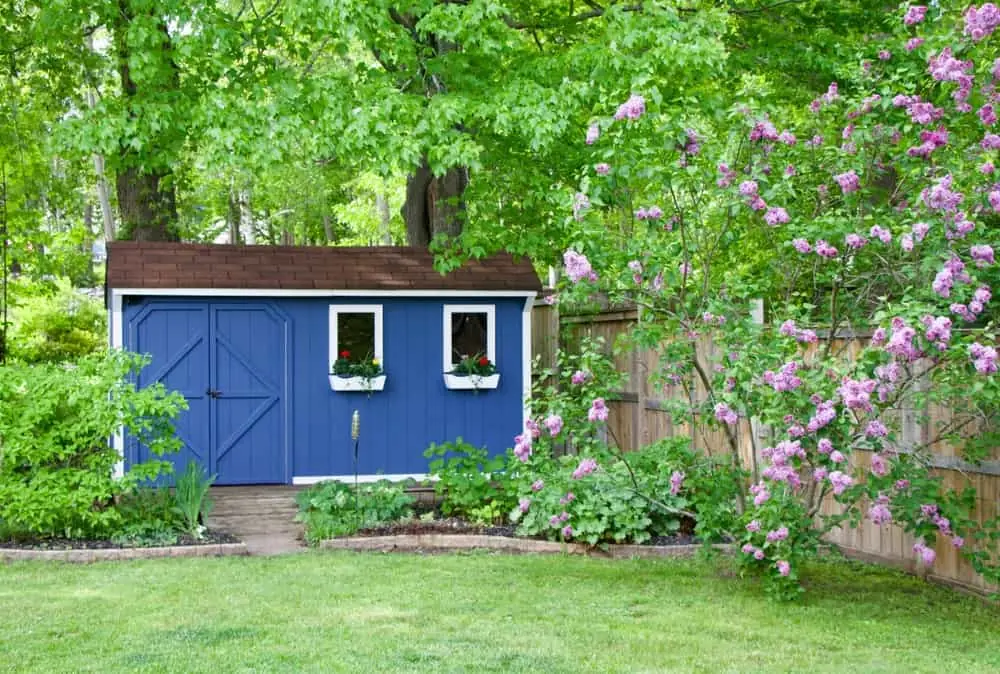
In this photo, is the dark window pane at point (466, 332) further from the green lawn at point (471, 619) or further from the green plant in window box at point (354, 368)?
the green lawn at point (471, 619)

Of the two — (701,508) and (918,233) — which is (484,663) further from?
(918,233)

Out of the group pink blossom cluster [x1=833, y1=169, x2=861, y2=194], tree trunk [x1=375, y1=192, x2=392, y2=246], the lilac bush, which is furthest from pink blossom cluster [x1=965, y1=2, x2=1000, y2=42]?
tree trunk [x1=375, y1=192, x2=392, y2=246]

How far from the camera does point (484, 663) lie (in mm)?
5398

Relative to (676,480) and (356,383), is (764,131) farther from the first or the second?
(356,383)

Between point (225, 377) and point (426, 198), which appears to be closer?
point (225, 377)

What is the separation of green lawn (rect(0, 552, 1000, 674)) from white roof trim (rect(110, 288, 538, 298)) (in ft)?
12.9

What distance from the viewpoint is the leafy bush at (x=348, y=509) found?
29.8ft

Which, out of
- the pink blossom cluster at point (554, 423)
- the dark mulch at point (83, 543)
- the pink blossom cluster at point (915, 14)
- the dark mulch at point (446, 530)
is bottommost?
the dark mulch at point (83, 543)

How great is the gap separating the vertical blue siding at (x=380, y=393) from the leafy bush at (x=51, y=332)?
8.47m

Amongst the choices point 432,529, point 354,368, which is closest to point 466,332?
point 354,368

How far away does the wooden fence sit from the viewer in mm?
7039

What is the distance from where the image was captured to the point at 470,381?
12.2 meters

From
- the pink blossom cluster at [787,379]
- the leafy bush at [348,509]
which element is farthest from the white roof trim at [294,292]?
the pink blossom cluster at [787,379]

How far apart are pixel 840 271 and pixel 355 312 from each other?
248 inches
